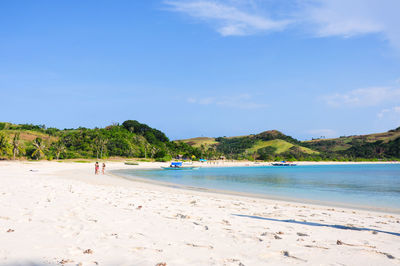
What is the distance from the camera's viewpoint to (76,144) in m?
98.1

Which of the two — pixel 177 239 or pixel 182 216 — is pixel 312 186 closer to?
pixel 182 216

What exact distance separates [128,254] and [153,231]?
1.81 metres

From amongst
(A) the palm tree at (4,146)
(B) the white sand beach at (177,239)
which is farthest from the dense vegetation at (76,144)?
(B) the white sand beach at (177,239)

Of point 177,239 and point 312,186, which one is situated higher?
point 177,239

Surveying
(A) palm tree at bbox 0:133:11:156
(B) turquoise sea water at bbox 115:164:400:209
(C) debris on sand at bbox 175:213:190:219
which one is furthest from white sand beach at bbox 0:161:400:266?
(A) palm tree at bbox 0:133:11:156

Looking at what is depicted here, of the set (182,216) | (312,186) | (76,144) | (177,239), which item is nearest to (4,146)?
(76,144)

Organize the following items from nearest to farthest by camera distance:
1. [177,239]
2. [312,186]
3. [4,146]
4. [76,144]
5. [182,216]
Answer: [177,239]
[182,216]
[312,186]
[4,146]
[76,144]

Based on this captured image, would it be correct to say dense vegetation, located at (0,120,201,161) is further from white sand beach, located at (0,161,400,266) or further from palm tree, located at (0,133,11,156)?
white sand beach, located at (0,161,400,266)

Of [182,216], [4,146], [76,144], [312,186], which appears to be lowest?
[312,186]

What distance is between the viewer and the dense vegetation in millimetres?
76312

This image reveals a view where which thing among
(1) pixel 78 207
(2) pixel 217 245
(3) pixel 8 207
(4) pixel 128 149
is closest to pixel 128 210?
(1) pixel 78 207

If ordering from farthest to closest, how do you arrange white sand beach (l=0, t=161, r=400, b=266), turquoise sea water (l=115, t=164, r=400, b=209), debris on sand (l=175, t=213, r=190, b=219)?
turquoise sea water (l=115, t=164, r=400, b=209) < debris on sand (l=175, t=213, r=190, b=219) < white sand beach (l=0, t=161, r=400, b=266)

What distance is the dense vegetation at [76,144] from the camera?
3004 inches

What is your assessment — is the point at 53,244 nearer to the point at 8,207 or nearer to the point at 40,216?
the point at 40,216
